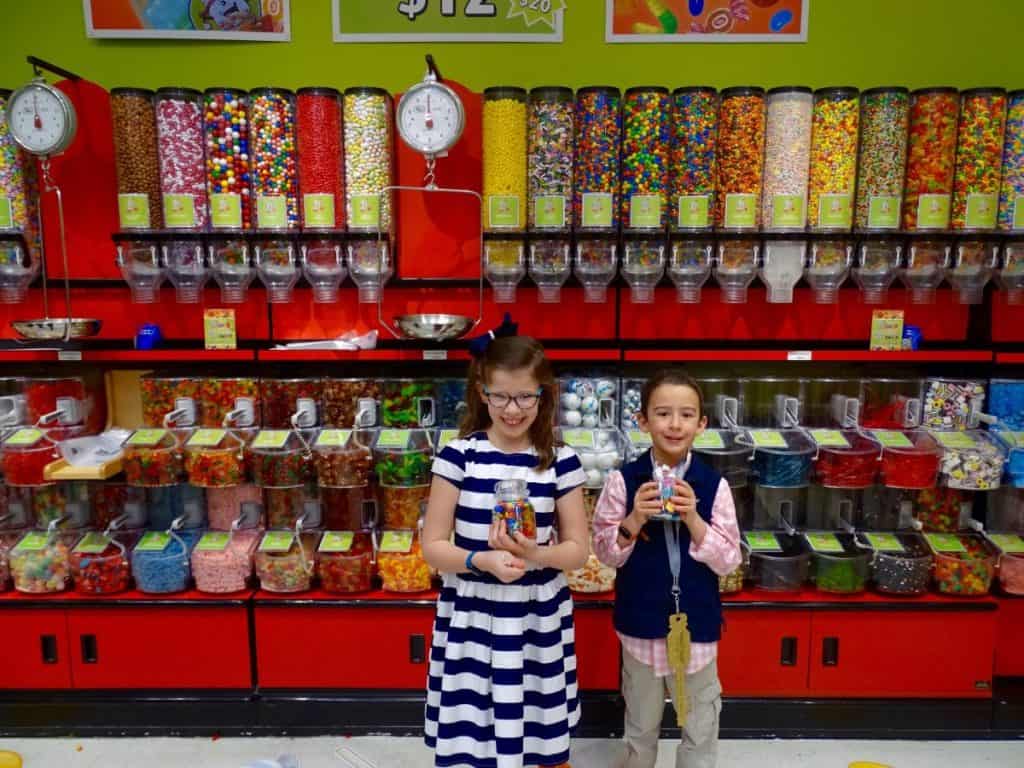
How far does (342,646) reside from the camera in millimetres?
2596

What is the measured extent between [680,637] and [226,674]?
5.42 ft

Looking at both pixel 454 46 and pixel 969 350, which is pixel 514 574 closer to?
pixel 969 350

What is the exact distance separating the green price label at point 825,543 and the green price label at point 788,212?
1120mm

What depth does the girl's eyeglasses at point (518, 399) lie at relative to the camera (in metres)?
1.78

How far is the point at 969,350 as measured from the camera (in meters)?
2.64

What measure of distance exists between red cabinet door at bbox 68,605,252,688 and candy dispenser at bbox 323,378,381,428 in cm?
73

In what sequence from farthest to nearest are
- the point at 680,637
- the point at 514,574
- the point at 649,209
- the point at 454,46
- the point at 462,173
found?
the point at 454,46, the point at 462,173, the point at 649,209, the point at 680,637, the point at 514,574

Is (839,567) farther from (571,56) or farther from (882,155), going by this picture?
(571,56)

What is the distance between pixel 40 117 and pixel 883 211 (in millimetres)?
2840

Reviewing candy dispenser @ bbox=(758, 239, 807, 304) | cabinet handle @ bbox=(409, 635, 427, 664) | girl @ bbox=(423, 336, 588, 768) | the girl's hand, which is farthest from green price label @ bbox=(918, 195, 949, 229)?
cabinet handle @ bbox=(409, 635, 427, 664)

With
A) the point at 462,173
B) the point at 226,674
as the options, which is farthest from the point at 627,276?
the point at 226,674

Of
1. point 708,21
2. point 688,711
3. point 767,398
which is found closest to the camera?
point 688,711

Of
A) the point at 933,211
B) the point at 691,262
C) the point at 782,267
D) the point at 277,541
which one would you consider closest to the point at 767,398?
the point at 782,267

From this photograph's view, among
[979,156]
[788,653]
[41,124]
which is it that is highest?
[41,124]
